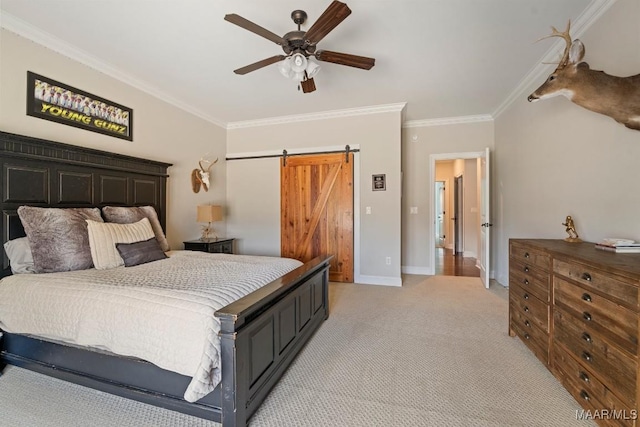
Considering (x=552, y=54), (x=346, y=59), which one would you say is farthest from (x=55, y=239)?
(x=552, y=54)

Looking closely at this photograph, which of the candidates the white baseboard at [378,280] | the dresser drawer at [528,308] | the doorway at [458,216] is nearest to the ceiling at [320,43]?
the dresser drawer at [528,308]

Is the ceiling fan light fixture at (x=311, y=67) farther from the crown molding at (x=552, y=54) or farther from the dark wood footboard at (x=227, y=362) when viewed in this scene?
the crown molding at (x=552, y=54)

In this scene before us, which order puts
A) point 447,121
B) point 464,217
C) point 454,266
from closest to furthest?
point 447,121 < point 454,266 < point 464,217

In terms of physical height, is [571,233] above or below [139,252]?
above

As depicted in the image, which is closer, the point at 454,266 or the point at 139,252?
the point at 139,252

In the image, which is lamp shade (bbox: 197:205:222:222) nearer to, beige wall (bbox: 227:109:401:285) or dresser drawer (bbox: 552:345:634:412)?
beige wall (bbox: 227:109:401:285)

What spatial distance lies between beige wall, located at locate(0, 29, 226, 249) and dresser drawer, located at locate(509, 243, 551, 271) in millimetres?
3984

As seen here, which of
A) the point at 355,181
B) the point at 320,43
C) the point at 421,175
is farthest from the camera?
the point at 421,175

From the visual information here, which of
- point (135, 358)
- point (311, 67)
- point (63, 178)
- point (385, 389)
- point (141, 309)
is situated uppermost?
point (311, 67)

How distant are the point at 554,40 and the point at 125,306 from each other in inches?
156

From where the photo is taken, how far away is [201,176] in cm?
407

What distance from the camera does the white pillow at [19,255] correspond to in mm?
2004

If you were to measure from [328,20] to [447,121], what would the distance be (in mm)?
3519

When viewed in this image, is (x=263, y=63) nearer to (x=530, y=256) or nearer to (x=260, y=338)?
(x=260, y=338)
